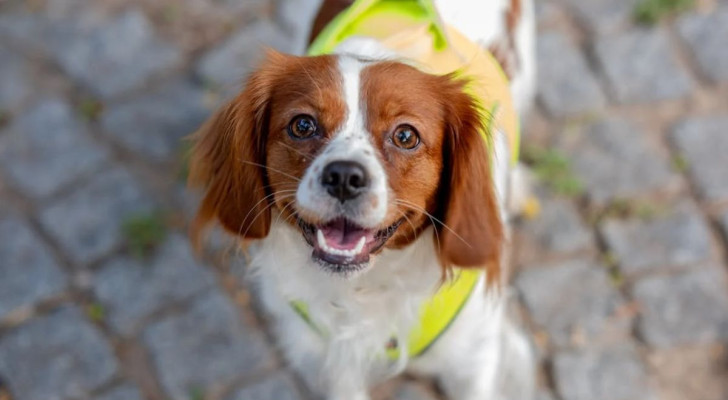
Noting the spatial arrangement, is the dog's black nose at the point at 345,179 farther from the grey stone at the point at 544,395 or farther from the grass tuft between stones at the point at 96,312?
the grass tuft between stones at the point at 96,312

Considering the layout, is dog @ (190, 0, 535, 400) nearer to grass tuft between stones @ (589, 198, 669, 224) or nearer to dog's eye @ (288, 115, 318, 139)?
dog's eye @ (288, 115, 318, 139)

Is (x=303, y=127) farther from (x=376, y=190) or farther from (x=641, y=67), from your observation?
(x=641, y=67)

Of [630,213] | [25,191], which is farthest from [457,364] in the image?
[25,191]

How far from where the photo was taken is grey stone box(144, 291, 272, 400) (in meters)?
3.36

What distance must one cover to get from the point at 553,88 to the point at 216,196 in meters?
2.11

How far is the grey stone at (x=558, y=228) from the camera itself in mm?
3605

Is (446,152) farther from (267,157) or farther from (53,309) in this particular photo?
(53,309)

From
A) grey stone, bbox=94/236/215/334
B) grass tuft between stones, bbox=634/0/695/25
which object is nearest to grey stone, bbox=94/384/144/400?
grey stone, bbox=94/236/215/334

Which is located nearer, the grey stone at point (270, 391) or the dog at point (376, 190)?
the dog at point (376, 190)

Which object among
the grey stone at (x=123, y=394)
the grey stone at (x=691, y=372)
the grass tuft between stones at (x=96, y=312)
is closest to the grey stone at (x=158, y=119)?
the grass tuft between stones at (x=96, y=312)

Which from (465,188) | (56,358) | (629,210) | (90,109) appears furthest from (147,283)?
(629,210)

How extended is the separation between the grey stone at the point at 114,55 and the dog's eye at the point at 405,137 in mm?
2252

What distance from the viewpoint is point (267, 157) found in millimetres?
2463

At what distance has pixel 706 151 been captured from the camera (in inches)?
151
